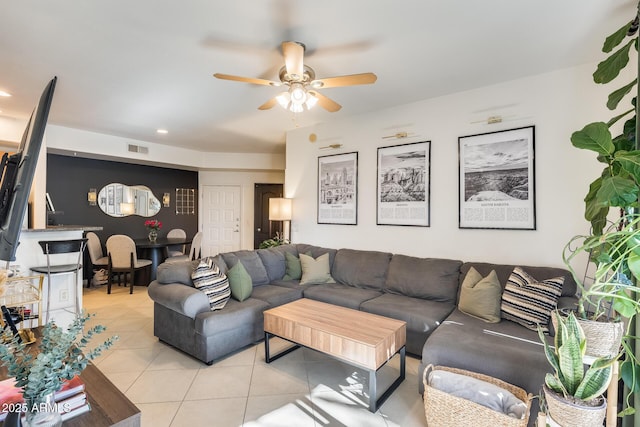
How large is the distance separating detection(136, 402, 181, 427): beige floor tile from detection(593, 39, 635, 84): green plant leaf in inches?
129

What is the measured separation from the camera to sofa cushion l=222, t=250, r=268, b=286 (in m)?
3.60

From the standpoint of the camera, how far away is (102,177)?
5.77m

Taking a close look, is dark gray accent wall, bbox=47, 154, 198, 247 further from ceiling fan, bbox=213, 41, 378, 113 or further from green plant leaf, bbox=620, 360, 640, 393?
green plant leaf, bbox=620, 360, 640, 393

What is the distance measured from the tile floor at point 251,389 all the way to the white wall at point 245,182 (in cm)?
423

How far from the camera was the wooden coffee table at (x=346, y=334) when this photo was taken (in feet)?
6.87

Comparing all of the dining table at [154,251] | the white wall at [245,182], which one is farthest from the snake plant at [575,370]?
the white wall at [245,182]

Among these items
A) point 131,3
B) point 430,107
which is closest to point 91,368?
point 131,3

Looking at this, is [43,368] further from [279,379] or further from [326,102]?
[326,102]

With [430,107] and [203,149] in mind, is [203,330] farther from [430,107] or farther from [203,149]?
[203,149]

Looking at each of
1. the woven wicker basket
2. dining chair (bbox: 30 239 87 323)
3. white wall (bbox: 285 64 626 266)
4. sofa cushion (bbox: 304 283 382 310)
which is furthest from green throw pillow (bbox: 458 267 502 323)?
dining chair (bbox: 30 239 87 323)

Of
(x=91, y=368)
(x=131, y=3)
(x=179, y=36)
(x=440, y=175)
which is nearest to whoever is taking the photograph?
(x=91, y=368)

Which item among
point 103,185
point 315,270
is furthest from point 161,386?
point 103,185

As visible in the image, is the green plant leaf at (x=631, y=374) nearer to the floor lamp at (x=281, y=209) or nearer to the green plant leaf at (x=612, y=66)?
the green plant leaf at (x=612, y=66)

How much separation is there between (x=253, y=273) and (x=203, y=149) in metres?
3.70
